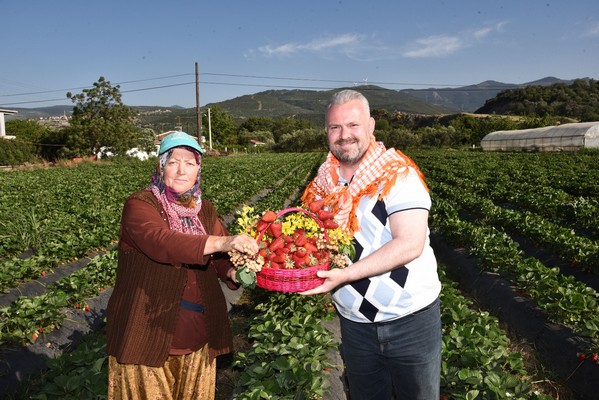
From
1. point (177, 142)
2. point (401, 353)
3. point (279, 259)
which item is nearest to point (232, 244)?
point (279, 259)

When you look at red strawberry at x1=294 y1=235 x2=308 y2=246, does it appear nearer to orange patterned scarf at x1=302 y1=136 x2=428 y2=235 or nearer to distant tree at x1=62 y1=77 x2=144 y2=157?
orange patterned scarf at x1=302 y1=136 x2=428 y2=235

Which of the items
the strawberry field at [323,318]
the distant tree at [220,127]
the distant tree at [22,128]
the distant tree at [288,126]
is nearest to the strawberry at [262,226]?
the strawberry field at [323,318]

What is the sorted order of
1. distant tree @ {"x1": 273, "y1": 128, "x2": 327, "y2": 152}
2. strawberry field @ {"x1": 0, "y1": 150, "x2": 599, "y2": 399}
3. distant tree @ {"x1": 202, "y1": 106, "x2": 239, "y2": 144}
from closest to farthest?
strawberry field @ {"x1": 0, "y1": 150, "x2": 599, "y2": 399} < distant tree @ {"x1": 273, "y1": 128, "x2": 327, "y2": 152} < distant tree @ {"x1": 202, "y1": 106, "x2": 239, "y2": 144}

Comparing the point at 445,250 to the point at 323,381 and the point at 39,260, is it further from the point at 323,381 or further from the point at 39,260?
the point at 39,260

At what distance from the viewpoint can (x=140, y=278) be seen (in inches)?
94.3

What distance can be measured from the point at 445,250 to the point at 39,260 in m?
7.70

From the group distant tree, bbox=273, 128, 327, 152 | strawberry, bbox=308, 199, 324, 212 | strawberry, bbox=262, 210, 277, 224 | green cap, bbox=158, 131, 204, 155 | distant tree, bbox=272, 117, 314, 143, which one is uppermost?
green cap, bbox=158, 131, 204, 155

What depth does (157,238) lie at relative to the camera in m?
2.20

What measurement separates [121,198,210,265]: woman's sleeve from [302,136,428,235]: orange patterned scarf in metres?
0.82

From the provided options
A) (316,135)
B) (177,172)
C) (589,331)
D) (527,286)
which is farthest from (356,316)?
(316,135)

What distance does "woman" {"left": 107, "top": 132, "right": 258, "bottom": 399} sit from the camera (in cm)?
222

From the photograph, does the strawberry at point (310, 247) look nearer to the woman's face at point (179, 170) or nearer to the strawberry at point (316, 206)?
the strawberry at point (316, 206)

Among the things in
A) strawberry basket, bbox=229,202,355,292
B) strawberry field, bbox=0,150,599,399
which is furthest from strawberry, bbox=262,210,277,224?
strawberry field, bbox=0,150,599,399

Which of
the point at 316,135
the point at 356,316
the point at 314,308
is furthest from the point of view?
the point at 316,135
